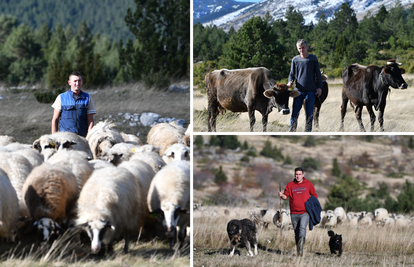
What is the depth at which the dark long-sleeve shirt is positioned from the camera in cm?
838

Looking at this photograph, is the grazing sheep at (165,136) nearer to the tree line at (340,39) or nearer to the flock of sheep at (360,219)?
the flock of sheep at (360,219)

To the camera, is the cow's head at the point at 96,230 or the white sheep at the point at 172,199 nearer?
the cow's head at the point at 96,230

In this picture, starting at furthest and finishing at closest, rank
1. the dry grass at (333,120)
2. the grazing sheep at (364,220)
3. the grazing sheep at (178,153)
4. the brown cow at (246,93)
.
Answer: the grazing sheep at (364,220), the dry grass at (333,120), the grazing sheep at (178,153), the brown cow at (246,93)

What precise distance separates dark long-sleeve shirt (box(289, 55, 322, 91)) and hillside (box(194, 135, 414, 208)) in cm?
2243

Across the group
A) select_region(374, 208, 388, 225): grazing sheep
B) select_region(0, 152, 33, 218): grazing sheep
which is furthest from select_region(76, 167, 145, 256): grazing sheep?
select_region(374, 208, 388, 225): grazing sheep

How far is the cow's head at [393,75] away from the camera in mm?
9609

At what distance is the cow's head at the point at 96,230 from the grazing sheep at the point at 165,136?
4.97 meters

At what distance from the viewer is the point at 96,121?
2109cm

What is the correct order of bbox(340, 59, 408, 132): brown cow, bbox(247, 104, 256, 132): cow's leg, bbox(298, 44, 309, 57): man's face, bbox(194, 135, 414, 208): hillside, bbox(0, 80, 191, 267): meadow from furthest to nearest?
bbox(194, 135, 414, 208): hillside < bbox(247, 104, 256, 132): cow's leg < bbox(340, 59, 408, 132): brown cow < bbox(298, 44, 309, 57): man's face < bbox(0, 80, 191, 267): meadow

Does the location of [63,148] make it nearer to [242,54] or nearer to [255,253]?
[255,253]

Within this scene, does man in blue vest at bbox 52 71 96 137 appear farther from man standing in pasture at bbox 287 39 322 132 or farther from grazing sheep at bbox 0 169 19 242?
man standing in pasture at bbox 287 39 322 132

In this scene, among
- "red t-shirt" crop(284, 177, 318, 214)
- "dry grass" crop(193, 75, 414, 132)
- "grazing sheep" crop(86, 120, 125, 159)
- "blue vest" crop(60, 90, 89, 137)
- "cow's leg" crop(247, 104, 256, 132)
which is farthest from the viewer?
"grazing sheep" crop(86, 120, 125, 159)

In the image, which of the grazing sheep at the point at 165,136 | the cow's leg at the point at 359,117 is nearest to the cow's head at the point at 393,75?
the cow's leg at the point at 359,117

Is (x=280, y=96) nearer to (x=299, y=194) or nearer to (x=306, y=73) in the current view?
(x=306, y=73)
